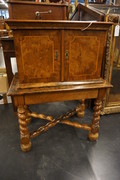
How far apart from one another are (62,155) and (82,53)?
1.00 meters

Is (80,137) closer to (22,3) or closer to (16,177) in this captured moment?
(16,177)

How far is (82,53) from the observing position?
114 centimetres

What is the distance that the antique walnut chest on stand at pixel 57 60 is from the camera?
1.00 metres

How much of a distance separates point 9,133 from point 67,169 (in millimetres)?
812

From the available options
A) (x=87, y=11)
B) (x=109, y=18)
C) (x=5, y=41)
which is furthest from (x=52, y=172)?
(x=87, y=11)

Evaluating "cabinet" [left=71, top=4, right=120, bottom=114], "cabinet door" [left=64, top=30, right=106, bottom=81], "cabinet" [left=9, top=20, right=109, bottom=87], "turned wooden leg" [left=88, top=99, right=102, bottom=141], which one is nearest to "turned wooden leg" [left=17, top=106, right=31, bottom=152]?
"cabinet" [left=9, top=20, right=109, bottom=87]

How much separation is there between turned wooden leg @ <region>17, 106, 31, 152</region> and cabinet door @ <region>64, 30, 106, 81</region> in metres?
0.48

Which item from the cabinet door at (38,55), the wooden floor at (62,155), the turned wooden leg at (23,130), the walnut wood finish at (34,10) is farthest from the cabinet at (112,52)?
the turned wooden leg at (23,130)

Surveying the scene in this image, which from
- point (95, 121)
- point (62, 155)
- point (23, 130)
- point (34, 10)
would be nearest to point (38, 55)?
point (34, 10)

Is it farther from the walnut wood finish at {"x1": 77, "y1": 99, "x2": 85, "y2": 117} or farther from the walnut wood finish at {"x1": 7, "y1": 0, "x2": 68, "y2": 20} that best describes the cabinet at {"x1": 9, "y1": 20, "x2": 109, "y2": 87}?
the walnut wood finish at {"x1": 77, "y1": 99, "x2": 85, "y2": 117}

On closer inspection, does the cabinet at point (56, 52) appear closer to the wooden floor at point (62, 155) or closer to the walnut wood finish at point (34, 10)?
the walnut wood finish at point (34, 10)

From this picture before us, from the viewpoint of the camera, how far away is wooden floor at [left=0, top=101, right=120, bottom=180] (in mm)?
1240

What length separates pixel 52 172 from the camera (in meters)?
1.26

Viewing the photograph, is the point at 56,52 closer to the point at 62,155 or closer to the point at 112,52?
the point at 112,52
